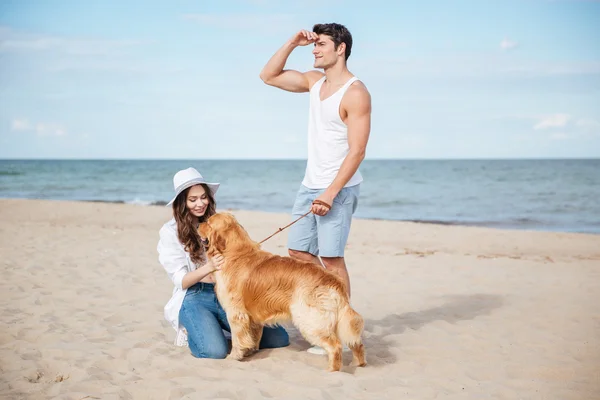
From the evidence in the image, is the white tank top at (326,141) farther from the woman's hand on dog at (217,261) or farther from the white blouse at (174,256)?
the white blouse at (174,256)

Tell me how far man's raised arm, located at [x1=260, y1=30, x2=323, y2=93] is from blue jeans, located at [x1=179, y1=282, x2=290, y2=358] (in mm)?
1956

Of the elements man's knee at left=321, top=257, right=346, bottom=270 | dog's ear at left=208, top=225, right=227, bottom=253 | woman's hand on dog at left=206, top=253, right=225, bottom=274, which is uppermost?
dog's ear at left=208, top=225, right=227, bottom=253

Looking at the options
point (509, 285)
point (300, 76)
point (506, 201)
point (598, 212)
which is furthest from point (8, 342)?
point (506, 201)

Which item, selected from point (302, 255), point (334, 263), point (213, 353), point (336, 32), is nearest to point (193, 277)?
point (213, 353)

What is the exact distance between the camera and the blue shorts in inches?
175

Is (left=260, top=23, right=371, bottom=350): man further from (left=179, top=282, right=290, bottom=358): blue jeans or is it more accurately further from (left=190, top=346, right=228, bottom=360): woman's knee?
(left=190, top=346, right=228, bottom=360): woman's knee

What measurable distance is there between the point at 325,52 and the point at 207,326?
247 cm

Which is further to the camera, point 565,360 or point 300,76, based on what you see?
point 300,76

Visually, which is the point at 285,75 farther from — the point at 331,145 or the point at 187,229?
the point at 187,229

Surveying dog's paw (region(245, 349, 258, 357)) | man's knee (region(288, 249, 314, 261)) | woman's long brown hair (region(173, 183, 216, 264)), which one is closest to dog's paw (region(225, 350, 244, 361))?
dog's paw (region(245, 349, 258, 357))

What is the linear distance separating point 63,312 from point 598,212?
2015 cm

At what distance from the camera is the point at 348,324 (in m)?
3.87

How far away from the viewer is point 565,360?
450 cm

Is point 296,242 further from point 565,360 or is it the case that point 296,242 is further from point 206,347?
point 565,360
